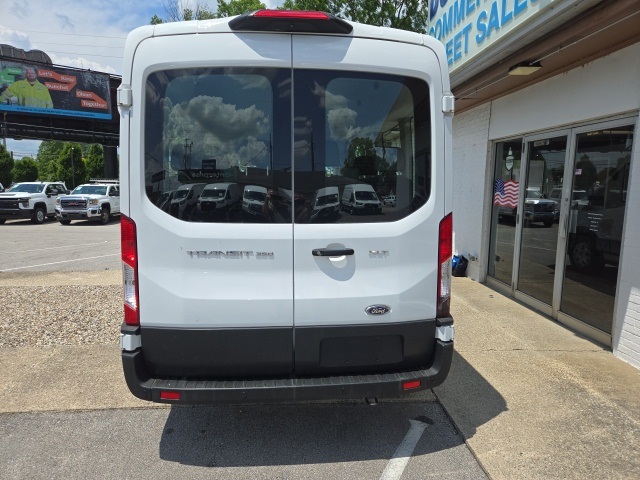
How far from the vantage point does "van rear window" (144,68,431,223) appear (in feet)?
8.29

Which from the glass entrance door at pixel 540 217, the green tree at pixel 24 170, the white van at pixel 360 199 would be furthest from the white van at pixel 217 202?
the green tree at pixel 24 170

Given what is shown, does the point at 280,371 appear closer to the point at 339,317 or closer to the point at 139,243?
the point at 339,317

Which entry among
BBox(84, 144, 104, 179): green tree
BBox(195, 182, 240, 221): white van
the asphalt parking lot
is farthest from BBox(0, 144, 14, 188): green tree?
BBox(195, 182, 240, 221): white van

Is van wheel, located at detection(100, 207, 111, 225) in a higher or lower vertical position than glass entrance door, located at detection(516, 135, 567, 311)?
lower

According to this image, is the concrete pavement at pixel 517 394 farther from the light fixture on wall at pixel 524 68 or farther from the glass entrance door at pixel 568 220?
the light fixture on wall at pixel 524 68

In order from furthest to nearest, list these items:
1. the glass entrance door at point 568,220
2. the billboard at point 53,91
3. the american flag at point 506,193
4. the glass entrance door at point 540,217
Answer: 1. the billboard at point 53,91
2. the american flag at point 506,193
3. the glass entrance door at point 540,217
4. the glass entrance door at point 568,220

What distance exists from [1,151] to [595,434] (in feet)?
177

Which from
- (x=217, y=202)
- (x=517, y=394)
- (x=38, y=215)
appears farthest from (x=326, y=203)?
(x=38, y=215)

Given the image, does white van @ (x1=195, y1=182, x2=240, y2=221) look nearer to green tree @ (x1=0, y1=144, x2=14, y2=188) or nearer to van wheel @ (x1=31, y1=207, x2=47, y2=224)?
van wheel @ (x1=31, y1=207, x2=47, y2=224)

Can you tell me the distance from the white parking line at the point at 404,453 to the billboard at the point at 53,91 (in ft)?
108

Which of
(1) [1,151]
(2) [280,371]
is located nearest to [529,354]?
(2) [280,371]

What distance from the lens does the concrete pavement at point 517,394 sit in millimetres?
2842

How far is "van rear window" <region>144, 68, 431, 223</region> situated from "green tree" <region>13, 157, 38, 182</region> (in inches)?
2259

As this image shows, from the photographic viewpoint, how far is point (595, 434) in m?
3.07
